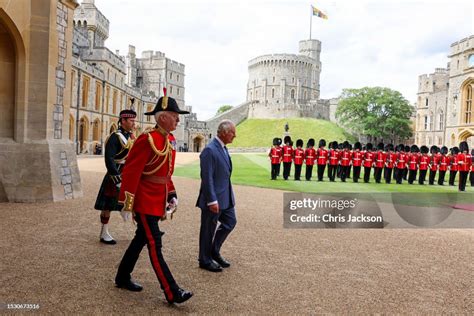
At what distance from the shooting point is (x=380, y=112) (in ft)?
199

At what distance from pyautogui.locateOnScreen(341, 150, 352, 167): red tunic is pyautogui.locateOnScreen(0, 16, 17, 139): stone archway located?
40.7 feet

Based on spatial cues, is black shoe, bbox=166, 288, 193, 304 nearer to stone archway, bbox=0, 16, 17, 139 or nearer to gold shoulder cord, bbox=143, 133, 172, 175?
gold shoulder cord, bbox=143, 133, 172, 175

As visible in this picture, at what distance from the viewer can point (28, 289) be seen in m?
3.98

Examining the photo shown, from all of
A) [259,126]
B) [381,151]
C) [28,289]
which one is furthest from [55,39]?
[259,126]

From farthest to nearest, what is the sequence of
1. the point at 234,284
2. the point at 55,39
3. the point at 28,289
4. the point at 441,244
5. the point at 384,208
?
the point at 384,208, the point at 55,39, the point at 441,244, the point at 234,284, the point at 28,289

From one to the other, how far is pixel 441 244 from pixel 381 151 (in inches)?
418

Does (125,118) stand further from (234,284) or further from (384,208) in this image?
(384,208)

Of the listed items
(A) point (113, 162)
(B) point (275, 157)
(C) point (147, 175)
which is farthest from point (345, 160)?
(C) point (147, 175)

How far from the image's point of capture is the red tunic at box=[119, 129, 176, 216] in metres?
3.87

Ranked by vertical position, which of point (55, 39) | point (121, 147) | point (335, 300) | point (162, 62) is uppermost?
point (162, 62)

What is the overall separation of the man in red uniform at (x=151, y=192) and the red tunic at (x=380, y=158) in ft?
46.5

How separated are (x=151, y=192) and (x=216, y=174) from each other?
4.05ft

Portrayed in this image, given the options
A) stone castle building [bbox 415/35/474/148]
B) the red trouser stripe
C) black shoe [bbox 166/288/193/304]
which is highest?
stone castle building [bbox 415/35/474/148]

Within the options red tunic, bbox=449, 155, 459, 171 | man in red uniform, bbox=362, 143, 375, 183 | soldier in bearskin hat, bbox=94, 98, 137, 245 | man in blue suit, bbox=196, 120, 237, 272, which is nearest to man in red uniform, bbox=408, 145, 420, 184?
red tunic, bbox=449, 155, 459, 171
